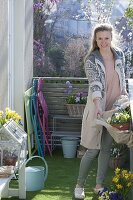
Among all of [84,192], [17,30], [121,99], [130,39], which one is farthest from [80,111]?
[130,39]

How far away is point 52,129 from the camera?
650 centimetres

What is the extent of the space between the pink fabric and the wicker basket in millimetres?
1969

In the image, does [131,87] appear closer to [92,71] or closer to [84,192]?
[92,71]

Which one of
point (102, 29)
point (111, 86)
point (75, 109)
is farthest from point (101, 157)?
point (75, 109)

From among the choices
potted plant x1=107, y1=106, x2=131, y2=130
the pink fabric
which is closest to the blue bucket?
the pink fabric

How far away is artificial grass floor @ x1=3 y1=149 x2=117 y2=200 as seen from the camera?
4.47m

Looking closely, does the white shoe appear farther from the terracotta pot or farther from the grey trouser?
the terracotta pot

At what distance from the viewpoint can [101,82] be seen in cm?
411

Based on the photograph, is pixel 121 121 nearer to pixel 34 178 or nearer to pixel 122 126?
pixel 122 126

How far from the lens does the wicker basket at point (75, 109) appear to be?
6199mm

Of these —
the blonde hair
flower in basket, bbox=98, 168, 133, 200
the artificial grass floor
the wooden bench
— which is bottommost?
the artificial grass floor

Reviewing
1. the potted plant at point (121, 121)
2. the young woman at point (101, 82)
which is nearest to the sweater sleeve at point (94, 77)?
the young woman at point (101, 82)

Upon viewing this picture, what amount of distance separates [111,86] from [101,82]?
0.43 feet

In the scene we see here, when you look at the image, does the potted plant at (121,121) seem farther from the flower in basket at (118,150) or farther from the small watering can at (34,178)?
the flower in basket at (118,150)
